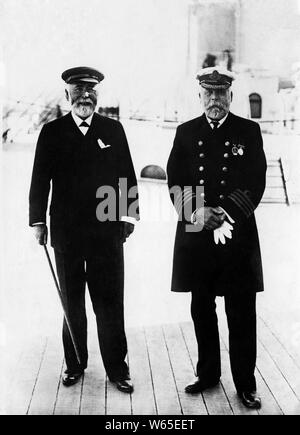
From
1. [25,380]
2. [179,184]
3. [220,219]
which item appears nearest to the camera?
[220,219]

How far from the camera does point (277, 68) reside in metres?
3.25

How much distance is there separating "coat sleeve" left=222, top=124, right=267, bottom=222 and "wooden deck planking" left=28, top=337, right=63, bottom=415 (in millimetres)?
1327

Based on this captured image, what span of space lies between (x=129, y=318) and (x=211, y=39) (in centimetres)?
168

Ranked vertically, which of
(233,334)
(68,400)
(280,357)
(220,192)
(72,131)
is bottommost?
(68,400)

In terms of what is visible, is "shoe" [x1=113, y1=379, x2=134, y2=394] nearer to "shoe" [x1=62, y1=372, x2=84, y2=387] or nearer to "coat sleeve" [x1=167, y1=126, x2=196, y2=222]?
"shoe" [x1=62, y1=372, x2=84, y2=387]

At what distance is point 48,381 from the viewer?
3.25 meters

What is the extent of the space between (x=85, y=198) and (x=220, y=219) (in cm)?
75

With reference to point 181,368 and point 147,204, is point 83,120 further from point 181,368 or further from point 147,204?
point 181,368

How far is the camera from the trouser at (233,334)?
10.1ft

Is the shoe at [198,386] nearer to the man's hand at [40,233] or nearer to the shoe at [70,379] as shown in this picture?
the shoe at [70,379]

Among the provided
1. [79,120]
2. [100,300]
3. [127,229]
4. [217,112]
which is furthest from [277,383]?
[79,120]

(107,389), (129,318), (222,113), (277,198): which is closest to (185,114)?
(222,113)

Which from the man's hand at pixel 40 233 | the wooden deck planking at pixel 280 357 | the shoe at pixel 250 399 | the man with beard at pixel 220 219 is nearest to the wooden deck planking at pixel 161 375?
the man with beard at pixel 220 219

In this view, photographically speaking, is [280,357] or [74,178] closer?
[74,178]
